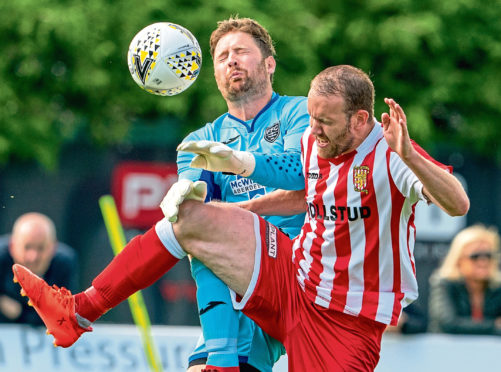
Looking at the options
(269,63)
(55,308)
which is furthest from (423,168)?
(55,308)

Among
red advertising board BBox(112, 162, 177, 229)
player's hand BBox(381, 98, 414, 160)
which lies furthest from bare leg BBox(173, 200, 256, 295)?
red advertising board BBox(112, 162, 177, 229)

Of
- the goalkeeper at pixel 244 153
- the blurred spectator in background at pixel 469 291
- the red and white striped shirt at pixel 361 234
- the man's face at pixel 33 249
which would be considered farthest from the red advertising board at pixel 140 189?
the red and white striped shirt at pixel 361 234

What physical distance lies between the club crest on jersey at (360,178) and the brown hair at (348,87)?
26 cm

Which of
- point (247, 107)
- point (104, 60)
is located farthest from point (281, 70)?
point (247, 107)

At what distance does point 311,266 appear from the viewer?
182 inches

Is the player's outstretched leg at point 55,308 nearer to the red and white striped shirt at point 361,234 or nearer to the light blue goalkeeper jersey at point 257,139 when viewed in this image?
the light blue goalkeeper jersey at point 257,139

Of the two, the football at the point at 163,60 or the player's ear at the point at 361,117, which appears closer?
the player's ear at the point at 361,117

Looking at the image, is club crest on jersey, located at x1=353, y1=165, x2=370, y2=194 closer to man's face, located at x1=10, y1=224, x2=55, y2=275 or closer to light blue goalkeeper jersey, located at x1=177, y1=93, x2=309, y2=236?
light blue goalkeeper jersey, located at x1=177, y1=93, x2=309, y2=236

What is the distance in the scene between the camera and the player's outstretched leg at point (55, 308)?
4.56 metres

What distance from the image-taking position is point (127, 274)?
4.58 m

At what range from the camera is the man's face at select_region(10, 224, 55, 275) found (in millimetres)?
8461

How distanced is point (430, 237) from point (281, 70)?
114 inches

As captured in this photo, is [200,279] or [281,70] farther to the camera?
[281,70]

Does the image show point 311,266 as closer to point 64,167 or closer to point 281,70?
point 281,70
